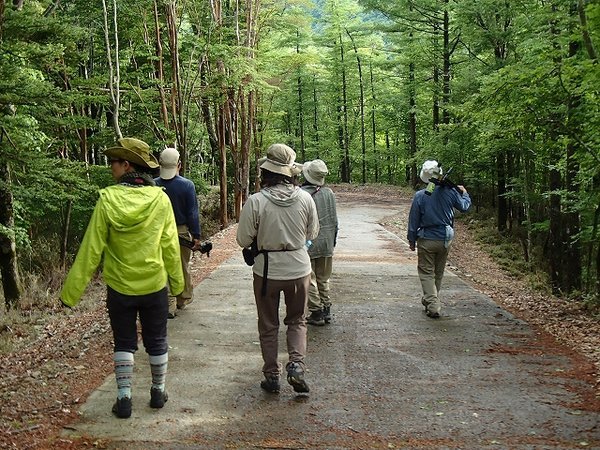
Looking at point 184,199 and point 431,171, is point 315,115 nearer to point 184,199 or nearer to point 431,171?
point 431,171

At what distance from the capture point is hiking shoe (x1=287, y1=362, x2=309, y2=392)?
A: 5.18m

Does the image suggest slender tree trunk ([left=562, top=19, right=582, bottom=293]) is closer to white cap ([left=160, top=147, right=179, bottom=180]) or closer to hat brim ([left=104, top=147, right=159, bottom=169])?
white cap ([left=160, top=147, right=179, bottom=180])

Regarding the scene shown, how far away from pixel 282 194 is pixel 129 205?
135 centimetres

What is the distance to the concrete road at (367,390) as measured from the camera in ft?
14.6

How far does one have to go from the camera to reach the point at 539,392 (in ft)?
18.2

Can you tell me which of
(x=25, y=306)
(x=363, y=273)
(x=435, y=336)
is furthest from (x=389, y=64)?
(x=435, y=336)

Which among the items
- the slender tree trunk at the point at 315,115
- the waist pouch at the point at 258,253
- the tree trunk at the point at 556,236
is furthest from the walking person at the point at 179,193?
the slender tree trunk at the point at 315,115

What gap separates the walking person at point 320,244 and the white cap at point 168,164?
5.22 feet

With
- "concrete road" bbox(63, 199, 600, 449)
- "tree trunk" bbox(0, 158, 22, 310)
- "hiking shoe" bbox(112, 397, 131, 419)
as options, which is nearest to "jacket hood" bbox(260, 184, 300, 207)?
"concrete road" bbox(63, 199, 600, 449)

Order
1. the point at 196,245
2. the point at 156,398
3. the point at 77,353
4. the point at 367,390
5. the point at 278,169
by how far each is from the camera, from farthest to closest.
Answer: the point at 196,245 → the point at 77,353 → the point at 367,390 → the point at 278,169 → the point at 156,398

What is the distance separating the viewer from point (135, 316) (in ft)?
15.5

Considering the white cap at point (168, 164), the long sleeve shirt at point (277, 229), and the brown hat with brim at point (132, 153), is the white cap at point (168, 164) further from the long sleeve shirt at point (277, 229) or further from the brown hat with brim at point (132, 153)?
the brown hat with brim at point (132, 153)

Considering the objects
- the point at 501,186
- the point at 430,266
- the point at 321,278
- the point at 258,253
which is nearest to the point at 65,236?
the point at 321,278

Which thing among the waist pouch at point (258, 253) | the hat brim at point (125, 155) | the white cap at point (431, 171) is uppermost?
the hat brim at point (125, 155)
